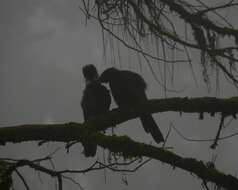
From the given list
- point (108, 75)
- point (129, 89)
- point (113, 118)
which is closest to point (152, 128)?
point (129, 89)

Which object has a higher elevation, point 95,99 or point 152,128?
point 95,99

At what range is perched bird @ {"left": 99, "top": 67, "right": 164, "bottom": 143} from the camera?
4.87 metres

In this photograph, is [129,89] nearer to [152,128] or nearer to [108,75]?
[108,75]

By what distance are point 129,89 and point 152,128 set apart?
2.25 ft

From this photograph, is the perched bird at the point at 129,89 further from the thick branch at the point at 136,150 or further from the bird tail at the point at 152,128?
the thick branch at the point at 136,150

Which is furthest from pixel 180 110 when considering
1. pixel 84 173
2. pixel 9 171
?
pixel 9 171

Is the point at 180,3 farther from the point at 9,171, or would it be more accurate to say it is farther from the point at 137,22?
the point at 9,171

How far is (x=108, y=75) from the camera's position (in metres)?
5.70

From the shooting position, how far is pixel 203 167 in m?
2.99

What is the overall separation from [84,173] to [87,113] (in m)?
3.35

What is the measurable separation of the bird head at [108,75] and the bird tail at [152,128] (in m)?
1.02

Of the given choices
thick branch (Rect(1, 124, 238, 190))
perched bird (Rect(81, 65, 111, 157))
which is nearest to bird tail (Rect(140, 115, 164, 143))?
perched bird (Rect(81, 65, 111, 157))

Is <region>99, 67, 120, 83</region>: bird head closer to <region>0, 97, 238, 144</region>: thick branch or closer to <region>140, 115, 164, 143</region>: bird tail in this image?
<region>140, 115, 164, 143</region>: bird tail

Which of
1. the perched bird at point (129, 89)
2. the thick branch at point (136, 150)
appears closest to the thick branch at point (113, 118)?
the thick branch at point (136, 150)
